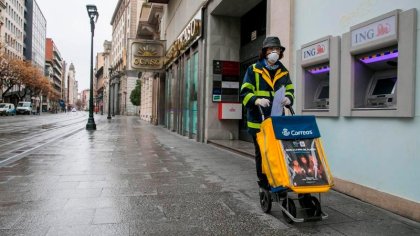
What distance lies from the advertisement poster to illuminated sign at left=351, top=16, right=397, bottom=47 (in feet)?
6.16

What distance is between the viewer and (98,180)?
6645 mm

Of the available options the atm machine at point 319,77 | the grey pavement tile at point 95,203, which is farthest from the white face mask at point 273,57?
the grey pavement tile at point 95,203

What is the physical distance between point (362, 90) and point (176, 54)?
15.9 meters

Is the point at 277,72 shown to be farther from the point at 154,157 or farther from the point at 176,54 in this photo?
the point at 176,54

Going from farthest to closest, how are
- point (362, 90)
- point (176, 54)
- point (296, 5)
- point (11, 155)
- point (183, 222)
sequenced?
1. point (176, 54)
2. point (11, 155)
3. point (296, 5)
4. point (362, 90)
5. point (183, 222)

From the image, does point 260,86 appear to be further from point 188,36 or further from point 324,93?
point 188,36

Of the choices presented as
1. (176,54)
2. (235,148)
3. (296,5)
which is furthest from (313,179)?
(176,54)

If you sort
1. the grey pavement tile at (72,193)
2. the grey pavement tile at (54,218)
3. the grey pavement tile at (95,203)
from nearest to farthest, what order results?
the grey pavement tile at (54,218)
the grey pavement tile at (95,203)
the grey pavement tile at (72,193)

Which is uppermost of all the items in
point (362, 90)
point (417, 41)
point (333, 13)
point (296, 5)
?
point (296, 5)

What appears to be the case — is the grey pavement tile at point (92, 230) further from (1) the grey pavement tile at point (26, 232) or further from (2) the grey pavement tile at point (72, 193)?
(2) the grey pavement tile at point (72, 193)

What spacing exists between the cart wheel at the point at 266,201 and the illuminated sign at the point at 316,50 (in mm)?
2656

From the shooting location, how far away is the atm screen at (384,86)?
5.13m

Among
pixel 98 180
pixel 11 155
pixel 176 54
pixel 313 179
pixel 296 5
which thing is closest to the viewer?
pixel 313 179

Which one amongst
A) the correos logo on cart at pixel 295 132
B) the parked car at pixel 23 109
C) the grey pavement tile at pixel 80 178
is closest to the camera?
the correos logo on cart at pixel 295 132
